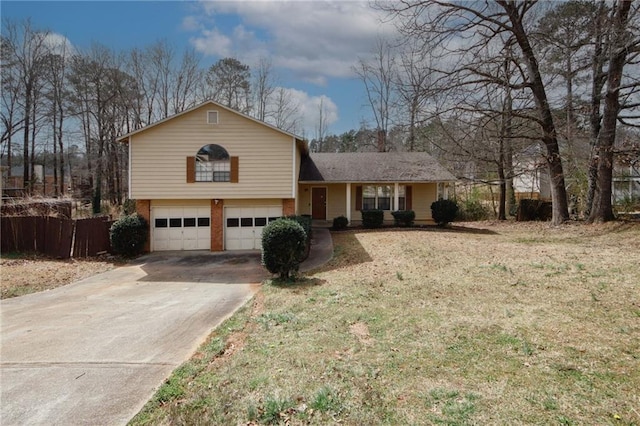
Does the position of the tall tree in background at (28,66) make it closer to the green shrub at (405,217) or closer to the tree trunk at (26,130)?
the tree trunk at (26,130)

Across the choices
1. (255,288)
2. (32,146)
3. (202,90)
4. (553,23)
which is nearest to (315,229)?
(255,288)

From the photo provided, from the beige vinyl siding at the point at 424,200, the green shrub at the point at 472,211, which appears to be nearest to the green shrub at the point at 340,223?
the beige vinyl siding at the point at 424,200

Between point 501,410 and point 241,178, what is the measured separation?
499 inches

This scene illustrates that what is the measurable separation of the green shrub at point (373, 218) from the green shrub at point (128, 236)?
10.8 metres

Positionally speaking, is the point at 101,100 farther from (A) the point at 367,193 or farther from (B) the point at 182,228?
(A) the point at 367,193

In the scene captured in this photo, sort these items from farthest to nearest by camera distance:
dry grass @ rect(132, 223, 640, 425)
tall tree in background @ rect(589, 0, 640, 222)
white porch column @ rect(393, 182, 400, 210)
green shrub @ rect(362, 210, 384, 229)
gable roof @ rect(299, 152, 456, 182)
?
1. white porch column @ rect(393, 182, 400, 210)
2. gable roof @ rect(299, 152, 456, 182)
3. green shrub @ rect(362, 210, 384, 229)
4. tall tree in background @ rect(589, 0, 640, 222)
5. dry grass @ rect(132, 223, 640, 425)

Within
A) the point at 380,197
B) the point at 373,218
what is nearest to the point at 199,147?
the point at 373,218

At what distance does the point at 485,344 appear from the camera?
491 centimetres

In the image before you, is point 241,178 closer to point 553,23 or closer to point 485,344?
point 485,344

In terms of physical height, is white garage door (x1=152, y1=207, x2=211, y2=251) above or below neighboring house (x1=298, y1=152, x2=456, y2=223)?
below

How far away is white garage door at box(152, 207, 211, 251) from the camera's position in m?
15.0

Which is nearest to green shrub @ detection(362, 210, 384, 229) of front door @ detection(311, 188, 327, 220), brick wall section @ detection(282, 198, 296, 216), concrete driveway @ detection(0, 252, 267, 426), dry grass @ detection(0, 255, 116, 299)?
front door @ detection(311, 188, 327, 220)

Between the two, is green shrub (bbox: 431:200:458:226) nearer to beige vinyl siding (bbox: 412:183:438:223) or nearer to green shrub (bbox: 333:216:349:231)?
beige vinyl siding (bbox: 412:183:438:223)

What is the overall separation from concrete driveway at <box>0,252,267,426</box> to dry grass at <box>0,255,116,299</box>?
0.60m
